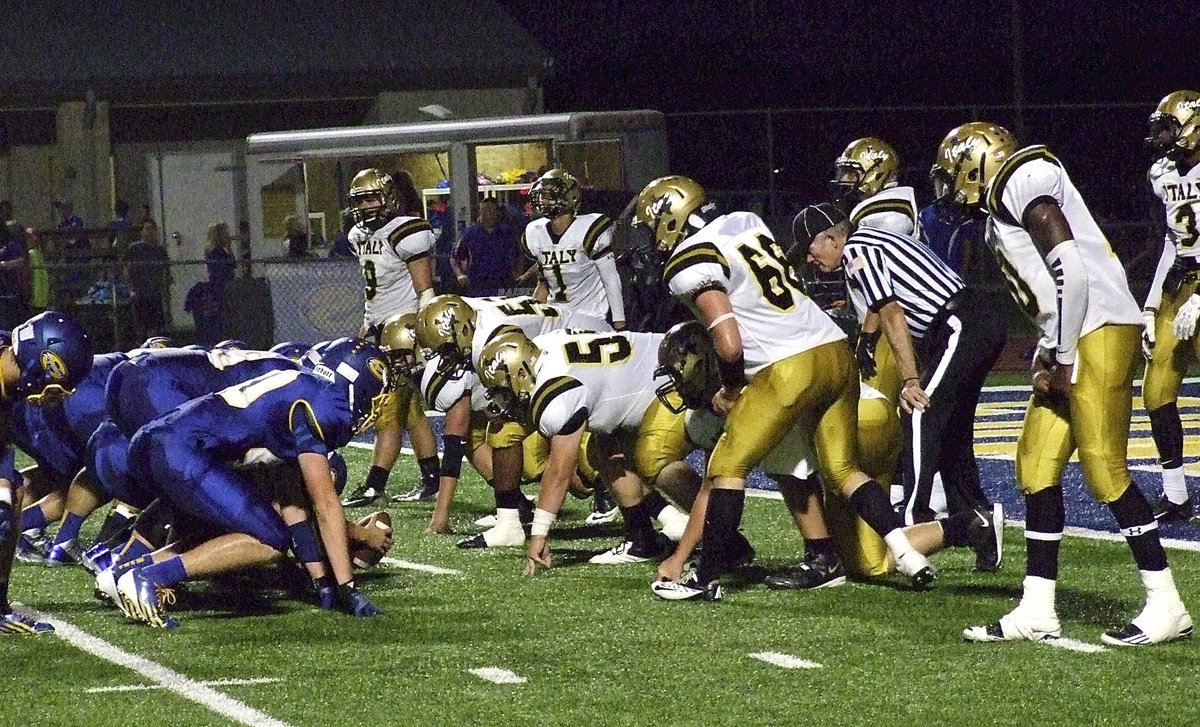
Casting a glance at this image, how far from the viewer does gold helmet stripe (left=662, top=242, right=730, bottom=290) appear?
695 cm

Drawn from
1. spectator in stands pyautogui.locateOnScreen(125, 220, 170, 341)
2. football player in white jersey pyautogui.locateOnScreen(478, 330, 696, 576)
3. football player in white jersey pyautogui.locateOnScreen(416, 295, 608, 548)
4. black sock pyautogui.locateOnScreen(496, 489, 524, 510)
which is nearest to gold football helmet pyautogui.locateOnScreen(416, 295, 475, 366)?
football player in white jersey pyautogui.locateOnScreen(416, 295, 608, 548)

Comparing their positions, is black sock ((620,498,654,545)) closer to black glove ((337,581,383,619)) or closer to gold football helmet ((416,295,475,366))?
gold football helmet ((416,295,475,366))

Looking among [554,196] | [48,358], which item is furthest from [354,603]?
[554,196]

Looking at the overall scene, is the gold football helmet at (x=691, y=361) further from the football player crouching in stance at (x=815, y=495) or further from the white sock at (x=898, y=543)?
the white sock at (x=898, y=543)

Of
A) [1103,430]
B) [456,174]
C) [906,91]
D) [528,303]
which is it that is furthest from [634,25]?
[1103,430]

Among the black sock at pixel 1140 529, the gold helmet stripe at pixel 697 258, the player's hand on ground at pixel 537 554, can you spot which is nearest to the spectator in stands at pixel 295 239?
the player's hand on ground at pixel 537 554

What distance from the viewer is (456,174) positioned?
1841cm

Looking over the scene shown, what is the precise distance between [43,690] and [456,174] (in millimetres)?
Result: 12706

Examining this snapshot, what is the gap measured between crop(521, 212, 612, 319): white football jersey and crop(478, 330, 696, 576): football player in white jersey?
2.55 metres

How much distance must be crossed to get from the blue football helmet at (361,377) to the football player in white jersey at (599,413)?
0.57 meters

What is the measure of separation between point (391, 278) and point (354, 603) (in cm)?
390

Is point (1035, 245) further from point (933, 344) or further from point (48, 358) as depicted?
point (48, 358)

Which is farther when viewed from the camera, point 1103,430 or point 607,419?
point 607,419

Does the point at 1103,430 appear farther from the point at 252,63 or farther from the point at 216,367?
the point at 252,63
